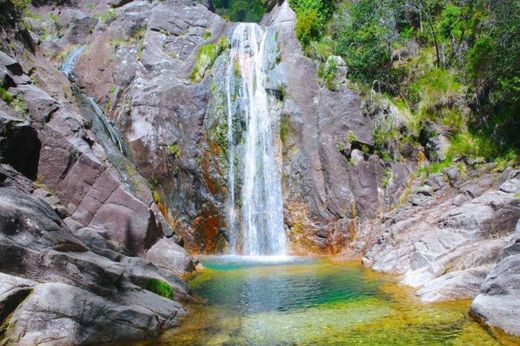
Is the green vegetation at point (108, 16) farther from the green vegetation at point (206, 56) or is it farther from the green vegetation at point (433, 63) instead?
the green vegetation at point (433, 63)

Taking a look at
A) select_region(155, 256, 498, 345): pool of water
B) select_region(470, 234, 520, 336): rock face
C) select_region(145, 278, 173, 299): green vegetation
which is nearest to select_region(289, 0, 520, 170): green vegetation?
select_region(155, 256, 498, 345): pool of water

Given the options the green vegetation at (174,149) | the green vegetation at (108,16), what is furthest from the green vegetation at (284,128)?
the green vegetation at (108,16)

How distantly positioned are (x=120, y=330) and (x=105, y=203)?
31.1 feet

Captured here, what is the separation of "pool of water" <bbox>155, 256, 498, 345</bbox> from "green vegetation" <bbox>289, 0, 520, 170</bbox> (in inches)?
401

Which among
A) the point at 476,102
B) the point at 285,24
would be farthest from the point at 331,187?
the point at 285,24

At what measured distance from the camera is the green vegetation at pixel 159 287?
1209 centimetres

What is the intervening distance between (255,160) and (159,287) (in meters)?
14.1

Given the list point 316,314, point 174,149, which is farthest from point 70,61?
point 316,314

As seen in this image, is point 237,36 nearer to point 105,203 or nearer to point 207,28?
point 207,28

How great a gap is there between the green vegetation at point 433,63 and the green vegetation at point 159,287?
49.7ft

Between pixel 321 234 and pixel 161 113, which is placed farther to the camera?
pixel 161 113

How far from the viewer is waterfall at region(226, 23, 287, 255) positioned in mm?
24188

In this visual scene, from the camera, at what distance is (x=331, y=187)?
23641 mm

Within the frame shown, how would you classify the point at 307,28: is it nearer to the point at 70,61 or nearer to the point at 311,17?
the point at 311,17
